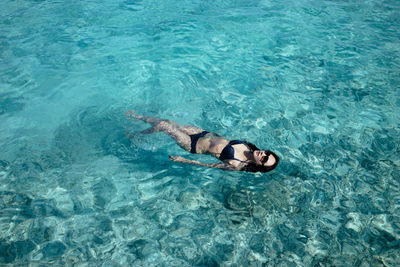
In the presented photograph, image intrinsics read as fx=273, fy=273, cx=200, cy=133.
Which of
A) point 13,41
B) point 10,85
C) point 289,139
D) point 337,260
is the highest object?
point 13,41

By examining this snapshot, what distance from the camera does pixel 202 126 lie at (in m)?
6.45

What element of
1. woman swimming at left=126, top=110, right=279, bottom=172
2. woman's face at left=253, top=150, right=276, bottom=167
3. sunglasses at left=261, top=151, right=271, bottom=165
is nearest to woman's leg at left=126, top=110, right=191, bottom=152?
woman swimming at left=126, top=110, right=279, bottom=172

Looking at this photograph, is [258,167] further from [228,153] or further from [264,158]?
[228,153]

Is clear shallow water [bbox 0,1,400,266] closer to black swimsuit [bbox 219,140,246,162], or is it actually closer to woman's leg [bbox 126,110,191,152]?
woman's leg [bbox 126,110,191,152]

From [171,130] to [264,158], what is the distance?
6.97ft

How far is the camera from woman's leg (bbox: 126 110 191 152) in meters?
5.74

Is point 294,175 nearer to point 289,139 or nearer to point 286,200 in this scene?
point 286,200

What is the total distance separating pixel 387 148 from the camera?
5.99m

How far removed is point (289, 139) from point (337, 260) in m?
2.72

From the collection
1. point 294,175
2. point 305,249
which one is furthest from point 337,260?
point 294,175

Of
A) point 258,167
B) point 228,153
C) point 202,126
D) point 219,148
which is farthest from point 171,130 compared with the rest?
point 258,167

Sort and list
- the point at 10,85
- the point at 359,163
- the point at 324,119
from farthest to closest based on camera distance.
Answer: the point at 10,85 < the point at 324,119 < the point at 359,163

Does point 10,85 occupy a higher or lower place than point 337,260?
higher

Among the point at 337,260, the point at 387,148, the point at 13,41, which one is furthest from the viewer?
the point at 13,41
